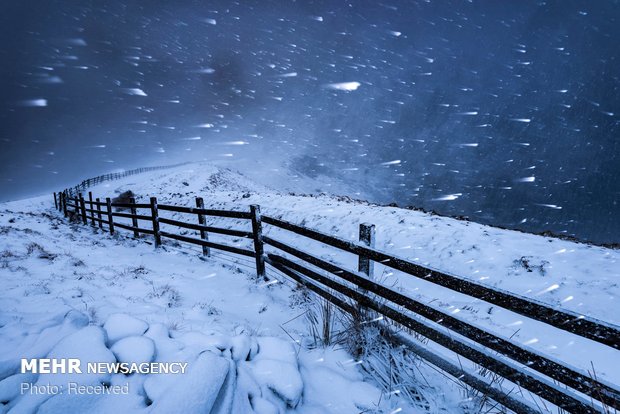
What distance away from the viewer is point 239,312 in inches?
165

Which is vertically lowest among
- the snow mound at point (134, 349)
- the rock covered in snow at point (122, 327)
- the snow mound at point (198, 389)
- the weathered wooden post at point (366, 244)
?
the rock covered in snow at point (122, 327)

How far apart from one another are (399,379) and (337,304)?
122 centimetres

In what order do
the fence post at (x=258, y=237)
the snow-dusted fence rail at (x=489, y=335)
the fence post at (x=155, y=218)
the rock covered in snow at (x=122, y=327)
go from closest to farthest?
the snow-dusted fence rail at (x=489, y=335) < the rock covered in snow at (x=122, y=327) < the fence post at (x=258, y=237) < the fence post at (x=155, y=218)

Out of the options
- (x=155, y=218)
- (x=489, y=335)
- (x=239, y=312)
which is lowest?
(x=239, y=312)

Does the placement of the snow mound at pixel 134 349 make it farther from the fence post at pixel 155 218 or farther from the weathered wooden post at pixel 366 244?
the fence post at pixel 155 218

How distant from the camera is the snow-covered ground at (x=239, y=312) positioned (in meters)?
2.05

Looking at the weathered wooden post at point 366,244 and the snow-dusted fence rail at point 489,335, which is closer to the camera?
the snow-dusted fence rail at point 489,335

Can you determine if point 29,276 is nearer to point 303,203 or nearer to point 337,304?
point 337,304

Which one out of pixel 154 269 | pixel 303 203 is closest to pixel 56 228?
pixel 154 269

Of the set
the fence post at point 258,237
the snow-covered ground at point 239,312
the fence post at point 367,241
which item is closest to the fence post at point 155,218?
the snow-covered ground at point 239,312

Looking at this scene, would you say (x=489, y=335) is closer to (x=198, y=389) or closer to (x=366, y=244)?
(x=366, y=244)

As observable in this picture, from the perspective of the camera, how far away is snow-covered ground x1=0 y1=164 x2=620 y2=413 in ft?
6.72

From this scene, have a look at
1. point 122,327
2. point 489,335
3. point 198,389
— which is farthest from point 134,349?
point 489,335

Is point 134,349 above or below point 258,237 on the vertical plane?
above
